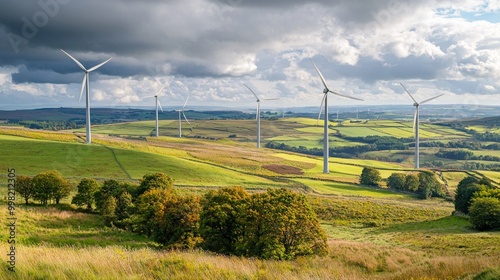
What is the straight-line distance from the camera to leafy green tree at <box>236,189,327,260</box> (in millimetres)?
32750

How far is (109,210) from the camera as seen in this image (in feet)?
161

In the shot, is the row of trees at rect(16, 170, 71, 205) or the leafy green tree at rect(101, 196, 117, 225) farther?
the row of trees at rect(16, 170, 71, 205)

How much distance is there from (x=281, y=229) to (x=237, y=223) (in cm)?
521

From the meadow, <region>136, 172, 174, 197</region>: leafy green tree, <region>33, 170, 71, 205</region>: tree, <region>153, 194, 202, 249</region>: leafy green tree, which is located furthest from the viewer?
<region>136, 172, 174, 197</region>: leafy green tree

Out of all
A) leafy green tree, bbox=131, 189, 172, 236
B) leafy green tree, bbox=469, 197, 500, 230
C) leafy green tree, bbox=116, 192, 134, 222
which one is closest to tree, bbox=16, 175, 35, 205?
leafy green tree, bbox=116, 192, 134, 222

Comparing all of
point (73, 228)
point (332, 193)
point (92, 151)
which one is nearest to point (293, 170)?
point (332, 193)

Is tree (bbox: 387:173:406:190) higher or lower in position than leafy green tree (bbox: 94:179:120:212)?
lower

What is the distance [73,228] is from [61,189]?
43.7ft

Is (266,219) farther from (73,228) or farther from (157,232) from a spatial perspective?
(73,228)

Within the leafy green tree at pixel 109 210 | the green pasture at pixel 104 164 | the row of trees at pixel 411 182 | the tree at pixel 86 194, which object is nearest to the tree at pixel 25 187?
the tree at pixel 86 194

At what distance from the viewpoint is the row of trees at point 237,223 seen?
3328 centimetres

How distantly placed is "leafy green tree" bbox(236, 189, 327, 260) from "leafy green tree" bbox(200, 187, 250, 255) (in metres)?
1.24

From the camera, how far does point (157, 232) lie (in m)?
40.6

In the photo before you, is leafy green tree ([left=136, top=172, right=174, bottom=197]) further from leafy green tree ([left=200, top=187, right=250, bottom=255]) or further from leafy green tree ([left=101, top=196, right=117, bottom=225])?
leafy green tree ([left=200, top=187, right=250, bottom=255])
